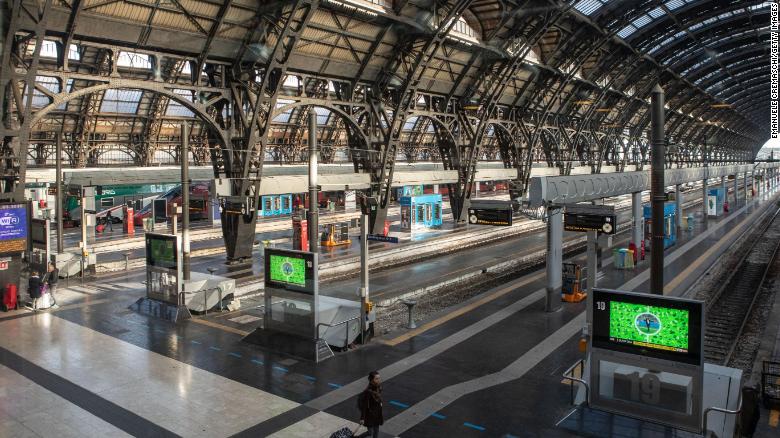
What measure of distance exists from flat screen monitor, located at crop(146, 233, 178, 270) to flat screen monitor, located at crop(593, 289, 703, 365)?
13505 millimetres

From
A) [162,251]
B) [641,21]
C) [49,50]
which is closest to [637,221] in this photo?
[641,21]

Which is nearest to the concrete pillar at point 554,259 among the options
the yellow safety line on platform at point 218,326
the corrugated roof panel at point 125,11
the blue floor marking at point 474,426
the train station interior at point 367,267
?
the train station interior at point 367,267

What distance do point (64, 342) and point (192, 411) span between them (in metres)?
6.74

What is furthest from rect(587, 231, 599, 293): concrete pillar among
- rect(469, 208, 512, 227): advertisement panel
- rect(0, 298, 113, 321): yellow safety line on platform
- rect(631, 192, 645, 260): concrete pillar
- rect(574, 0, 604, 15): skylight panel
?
rect(574, 0, 604, 15): skylight panel

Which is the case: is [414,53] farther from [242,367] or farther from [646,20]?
[242,367]

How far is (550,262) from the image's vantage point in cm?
2016

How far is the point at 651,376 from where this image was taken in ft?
34.6

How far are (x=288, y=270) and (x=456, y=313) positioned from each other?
20.6 feet

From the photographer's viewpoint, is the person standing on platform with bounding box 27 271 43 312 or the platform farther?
the person standing on platform with bounding box 27 271 43 312

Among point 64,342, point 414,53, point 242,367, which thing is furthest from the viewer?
point 414,53

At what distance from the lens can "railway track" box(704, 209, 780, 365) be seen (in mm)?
17453

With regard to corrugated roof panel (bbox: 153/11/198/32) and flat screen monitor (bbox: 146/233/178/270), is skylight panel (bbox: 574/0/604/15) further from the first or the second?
flat screen monitor (bbox: 146/233/178/270)

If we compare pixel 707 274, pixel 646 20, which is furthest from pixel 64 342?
pixel 646 20

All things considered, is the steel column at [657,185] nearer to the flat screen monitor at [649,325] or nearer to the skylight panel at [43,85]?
the flat screen monitor at [649,325]
